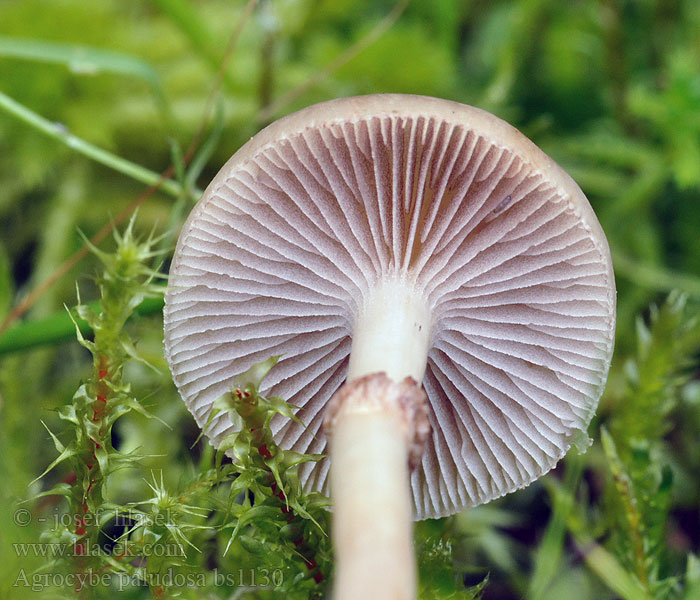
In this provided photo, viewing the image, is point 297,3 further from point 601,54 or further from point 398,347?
point 398,347

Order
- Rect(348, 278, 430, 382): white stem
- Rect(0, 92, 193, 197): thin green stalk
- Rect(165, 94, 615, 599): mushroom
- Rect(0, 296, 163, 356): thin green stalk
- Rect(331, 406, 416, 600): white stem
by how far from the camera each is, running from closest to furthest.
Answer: Rect(331, 406, 416, 600): white stem
Rect(165, 94, 615, 599): mushroom
Rect(348, 278, 430, 382): white stem
Rect(0, 296, 163, 356): thin green stalk
Rect(0, 92, 193, 197): thin green stalk

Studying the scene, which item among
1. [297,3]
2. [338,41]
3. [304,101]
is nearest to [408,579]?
[304,101]

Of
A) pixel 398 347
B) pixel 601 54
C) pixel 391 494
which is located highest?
pixel 601 54

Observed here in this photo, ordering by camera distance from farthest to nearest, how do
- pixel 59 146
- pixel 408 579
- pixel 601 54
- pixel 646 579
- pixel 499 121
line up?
pixel 601 54
pixel 59 146
pixel 646 579
pixel 499 121
pixel 408 579

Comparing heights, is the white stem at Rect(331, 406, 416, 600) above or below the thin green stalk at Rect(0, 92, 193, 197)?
below

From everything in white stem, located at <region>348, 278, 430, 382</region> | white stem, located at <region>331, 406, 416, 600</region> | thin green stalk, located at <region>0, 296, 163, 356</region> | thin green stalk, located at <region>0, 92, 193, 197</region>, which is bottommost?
white stem, located at <region>331, 406, 416, 600</region>

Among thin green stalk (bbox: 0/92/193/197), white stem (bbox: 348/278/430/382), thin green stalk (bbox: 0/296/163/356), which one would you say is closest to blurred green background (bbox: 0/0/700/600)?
thin green stalk (bbox: 0/92/193/197)

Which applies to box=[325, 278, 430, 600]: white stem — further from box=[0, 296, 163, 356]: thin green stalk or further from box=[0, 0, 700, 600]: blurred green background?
box=[0, 0, 700, 600]: blurred green background
